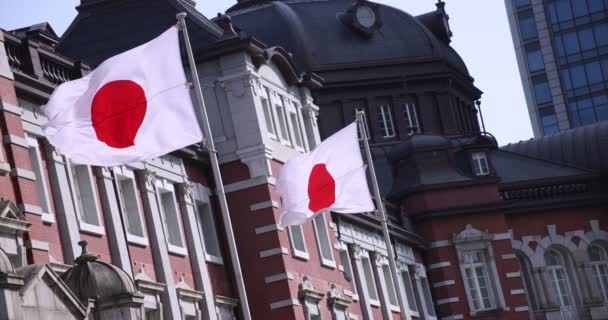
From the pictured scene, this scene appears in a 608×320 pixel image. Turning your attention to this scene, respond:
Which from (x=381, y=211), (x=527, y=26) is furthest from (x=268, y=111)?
(x=527, y=26)

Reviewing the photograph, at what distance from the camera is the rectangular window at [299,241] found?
1725 inches

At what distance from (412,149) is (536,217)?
629 cm

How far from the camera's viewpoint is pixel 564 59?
403 ft

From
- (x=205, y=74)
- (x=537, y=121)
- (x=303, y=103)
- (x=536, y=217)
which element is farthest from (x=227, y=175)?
(x=537, y=121)

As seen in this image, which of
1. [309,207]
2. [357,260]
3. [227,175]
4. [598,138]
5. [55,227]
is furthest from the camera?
[598,138]

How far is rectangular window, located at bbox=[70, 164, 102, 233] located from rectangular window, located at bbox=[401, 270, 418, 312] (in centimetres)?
2498

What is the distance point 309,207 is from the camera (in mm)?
36344

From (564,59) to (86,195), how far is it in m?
90.6

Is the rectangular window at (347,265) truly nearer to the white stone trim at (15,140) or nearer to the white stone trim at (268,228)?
the white stone trim at (268,228)

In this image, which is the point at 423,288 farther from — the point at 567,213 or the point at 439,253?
the point at 567,213

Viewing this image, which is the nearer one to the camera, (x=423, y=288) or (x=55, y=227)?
(x=55, y=227)

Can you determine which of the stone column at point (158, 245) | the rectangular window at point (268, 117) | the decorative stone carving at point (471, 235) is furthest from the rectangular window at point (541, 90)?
the stone column at point (158, 245)

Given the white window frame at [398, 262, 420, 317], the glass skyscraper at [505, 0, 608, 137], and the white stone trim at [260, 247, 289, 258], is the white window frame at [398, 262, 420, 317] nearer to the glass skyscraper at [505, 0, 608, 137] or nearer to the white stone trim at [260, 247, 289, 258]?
the white stone trim at [260, 247, 289, 258]

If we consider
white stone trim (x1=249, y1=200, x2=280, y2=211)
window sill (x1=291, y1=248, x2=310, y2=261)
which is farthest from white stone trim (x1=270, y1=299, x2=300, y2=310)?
white stone trim (x1=249, y1=200, x2=280, y2=211)
